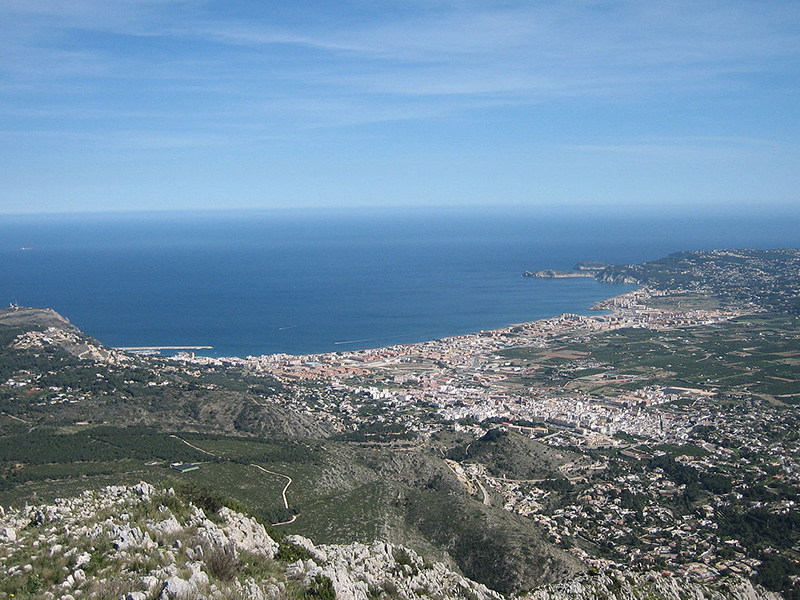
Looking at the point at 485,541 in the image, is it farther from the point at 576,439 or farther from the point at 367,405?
the point at 367,405

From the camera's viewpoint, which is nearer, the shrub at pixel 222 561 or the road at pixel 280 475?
the shrub at pixel 222 561

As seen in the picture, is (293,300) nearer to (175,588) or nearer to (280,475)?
(280,475)

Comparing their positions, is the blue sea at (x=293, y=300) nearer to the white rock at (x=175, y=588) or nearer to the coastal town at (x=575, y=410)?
the coastal town at (x=575, y=410)

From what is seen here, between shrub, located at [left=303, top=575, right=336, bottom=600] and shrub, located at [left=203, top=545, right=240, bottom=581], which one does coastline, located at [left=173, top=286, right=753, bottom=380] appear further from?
shrub, located at [left=203, top=545, right=240, bottom=581]

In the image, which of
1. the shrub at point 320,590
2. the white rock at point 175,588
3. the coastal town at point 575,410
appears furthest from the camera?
the coastal town at point 575,410

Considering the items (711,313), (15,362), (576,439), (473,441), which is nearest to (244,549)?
(473,441)

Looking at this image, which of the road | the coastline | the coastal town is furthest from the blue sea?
the road

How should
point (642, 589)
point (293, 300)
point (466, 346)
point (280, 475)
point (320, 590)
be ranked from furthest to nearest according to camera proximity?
point (293, 300), point (466, 346), point (280, 475), point (642, 589), point (320, 590)

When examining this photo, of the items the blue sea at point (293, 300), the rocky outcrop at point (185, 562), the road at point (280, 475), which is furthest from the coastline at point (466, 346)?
the rocky outcrop at point (185, 562)

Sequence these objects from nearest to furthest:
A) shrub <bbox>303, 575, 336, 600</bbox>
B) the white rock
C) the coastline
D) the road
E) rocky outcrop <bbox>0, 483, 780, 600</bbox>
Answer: the white rock
rocky outcrop <bbox>0, 483, 780, 600</bbox>
shrub <bbox>303, 575, 336, 600</bbox>
the road
the coastline

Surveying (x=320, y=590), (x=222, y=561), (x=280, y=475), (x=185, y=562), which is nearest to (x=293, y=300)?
(x=280, y=475)

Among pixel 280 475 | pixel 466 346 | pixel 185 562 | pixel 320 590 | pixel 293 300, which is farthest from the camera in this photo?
pixel 293 300
